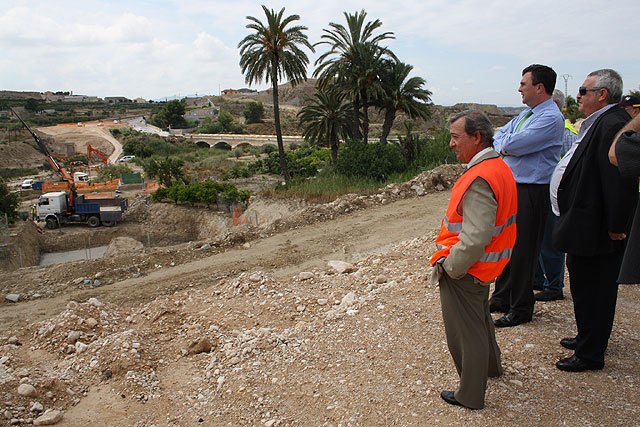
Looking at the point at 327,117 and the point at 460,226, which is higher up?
the point at 327,117

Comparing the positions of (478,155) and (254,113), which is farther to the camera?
(254,113)

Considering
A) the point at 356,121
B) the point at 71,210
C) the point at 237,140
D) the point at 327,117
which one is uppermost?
the point at 327,117

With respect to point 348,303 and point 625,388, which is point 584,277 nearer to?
point 625,388

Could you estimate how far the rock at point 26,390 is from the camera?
167 inches

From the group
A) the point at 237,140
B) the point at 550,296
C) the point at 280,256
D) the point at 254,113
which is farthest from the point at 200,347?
the point at 254,113

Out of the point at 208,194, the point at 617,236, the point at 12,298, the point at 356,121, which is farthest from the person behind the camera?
the point at 208,194

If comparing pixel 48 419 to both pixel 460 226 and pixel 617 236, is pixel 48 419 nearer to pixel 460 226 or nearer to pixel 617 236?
pixel 460 226

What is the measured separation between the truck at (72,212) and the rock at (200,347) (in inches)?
988

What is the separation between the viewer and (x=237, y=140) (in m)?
71.7

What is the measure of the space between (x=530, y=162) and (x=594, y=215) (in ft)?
2.63

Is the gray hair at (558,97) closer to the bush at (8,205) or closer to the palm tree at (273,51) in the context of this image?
the palm tree at (273,51)

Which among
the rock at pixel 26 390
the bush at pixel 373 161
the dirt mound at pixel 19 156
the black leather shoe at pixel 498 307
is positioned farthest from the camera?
the dirt mound at pixel 19 156

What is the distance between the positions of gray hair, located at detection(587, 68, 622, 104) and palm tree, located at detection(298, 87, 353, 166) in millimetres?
21002

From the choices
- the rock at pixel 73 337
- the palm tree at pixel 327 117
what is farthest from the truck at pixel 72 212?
the rock at pixel 73 337
